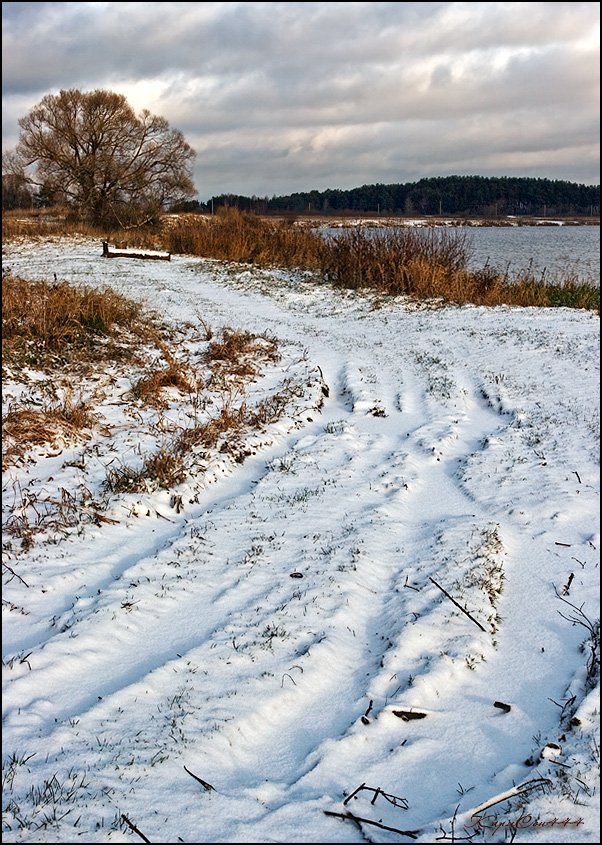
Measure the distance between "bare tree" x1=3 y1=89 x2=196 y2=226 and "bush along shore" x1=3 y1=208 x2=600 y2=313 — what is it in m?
13.0

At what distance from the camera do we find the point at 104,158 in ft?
108

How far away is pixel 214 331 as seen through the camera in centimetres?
1002

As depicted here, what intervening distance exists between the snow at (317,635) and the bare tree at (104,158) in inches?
1188

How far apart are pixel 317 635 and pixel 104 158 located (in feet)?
116

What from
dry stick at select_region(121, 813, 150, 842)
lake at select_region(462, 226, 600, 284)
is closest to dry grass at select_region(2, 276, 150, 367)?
dry stick at select_region(121, 813, 150, 842)

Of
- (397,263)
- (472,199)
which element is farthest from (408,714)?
(472,199)

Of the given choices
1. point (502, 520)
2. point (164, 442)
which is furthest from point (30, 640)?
point (502, 520)

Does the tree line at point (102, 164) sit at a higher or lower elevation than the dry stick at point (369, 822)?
higher

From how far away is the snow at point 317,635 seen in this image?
2.21 m

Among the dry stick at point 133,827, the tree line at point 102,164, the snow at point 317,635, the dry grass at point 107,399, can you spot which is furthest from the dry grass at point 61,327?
the tree line at point 102,164

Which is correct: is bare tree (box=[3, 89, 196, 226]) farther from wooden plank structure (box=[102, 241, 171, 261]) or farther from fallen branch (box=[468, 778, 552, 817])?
fallen branch (box=[468, 778, 552, 817])

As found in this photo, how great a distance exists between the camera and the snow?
2213 millimetres

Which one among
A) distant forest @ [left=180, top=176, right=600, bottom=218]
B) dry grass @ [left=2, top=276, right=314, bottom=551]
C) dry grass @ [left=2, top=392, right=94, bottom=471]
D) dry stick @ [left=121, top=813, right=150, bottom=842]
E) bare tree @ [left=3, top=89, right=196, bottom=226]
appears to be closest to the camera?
dry stick @ [left=121, top=813, right=150, bottom=842]

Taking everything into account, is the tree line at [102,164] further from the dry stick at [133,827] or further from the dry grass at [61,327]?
the dry stick at [133,827]
